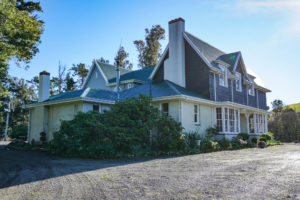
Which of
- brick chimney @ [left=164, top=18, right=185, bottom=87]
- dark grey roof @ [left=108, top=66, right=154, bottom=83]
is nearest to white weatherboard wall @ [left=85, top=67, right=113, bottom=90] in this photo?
dark grey roof @ [left=108, top=66, right=154, bottom=83]

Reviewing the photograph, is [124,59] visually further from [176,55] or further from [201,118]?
[201,118]

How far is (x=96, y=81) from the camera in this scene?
28672mm

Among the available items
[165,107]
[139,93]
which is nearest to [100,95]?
[139,93]

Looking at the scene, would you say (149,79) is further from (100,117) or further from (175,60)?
(100,117)

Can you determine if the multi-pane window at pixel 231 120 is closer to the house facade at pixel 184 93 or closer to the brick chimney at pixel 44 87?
the house facade at pixel 184 93

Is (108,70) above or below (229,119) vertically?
above

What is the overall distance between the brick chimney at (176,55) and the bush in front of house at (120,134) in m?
6.73

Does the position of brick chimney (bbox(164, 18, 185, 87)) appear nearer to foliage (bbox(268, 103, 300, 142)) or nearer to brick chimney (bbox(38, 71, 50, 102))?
brick chimney (bbox(38, 71, 50, 102))

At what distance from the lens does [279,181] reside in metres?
6.25

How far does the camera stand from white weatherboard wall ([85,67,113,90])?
2784 centimetres

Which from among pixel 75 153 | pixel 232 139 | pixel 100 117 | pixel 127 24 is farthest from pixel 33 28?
pixel 232 139

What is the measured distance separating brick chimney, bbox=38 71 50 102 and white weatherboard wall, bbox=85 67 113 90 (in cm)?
764

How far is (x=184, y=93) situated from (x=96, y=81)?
14.1 m

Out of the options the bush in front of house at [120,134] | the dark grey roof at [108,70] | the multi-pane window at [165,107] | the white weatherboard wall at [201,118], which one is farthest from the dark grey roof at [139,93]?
the dark grey roof at [108,70]
